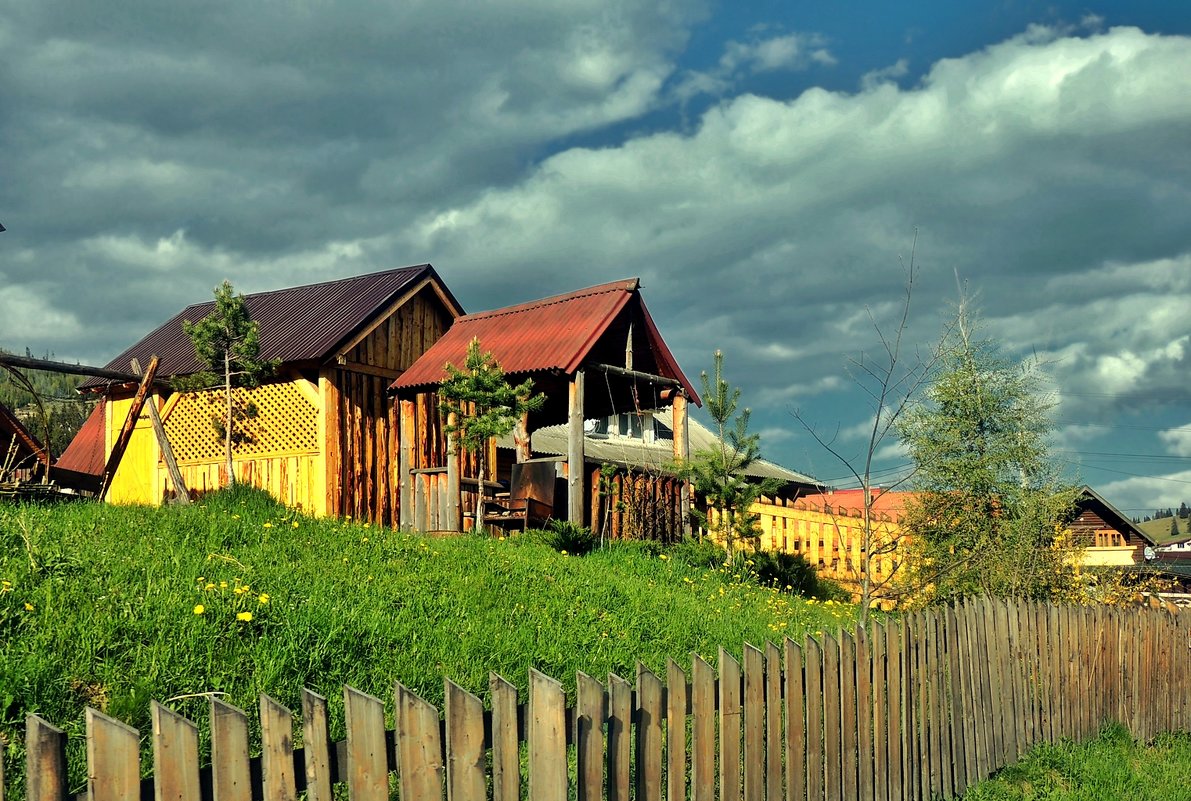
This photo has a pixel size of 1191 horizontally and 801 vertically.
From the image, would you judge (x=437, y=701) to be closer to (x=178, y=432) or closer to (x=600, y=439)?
(x=178, y=432)

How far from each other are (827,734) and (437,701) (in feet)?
8.06

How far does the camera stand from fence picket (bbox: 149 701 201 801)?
9.45 ft

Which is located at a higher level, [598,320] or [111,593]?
[598,320]

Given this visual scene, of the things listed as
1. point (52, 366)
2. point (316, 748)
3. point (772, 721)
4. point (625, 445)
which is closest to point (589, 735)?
point (316, 748)

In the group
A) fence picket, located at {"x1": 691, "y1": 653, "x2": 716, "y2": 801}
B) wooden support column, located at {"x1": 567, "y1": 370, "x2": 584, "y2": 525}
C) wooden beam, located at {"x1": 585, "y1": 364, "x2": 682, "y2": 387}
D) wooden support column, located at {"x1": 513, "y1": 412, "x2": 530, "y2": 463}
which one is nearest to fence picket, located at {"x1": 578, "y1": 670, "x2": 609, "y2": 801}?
fence picket, located at {"x1": 691, "y1": 653, "x2": 716, "y2": 801}

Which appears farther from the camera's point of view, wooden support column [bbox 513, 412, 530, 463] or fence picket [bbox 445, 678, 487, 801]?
wooden support column [bbox 513, 412, 530, 463]

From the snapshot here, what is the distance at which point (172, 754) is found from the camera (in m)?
2.89

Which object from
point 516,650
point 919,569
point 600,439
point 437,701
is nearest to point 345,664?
point 437,701

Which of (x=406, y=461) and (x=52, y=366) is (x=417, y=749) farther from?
(x=406, y=461)

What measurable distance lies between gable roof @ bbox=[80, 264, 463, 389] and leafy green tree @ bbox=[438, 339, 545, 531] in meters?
4.57

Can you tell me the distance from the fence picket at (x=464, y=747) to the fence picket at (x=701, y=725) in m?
1.21

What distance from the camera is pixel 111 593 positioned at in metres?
6.49

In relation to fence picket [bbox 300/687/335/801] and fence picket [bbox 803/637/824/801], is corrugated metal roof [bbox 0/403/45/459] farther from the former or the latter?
fence picket [bbox 300/687/335/801]

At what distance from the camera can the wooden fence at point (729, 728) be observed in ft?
9.83
